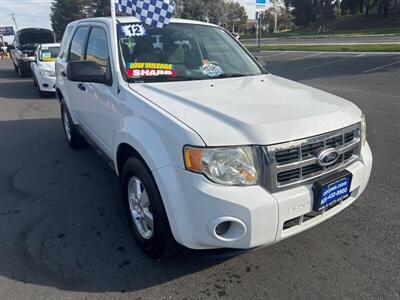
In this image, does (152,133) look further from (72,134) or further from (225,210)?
(72,134)

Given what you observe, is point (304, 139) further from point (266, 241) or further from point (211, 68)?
point (211, 68)

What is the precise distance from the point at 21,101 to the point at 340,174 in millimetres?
10059

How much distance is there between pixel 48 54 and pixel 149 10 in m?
9.25

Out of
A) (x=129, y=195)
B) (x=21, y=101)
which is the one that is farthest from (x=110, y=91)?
(x=21, y=101)

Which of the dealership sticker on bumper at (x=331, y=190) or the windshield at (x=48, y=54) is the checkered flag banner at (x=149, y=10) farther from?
the windshield at (x=48, y=54)

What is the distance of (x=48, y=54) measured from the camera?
1129cm

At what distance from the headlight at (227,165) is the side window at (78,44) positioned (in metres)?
2.88

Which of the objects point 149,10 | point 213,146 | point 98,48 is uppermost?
point 149,10

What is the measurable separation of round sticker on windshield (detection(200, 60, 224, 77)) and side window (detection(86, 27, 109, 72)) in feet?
3.10

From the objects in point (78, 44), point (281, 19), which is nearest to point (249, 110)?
point (78, 44)

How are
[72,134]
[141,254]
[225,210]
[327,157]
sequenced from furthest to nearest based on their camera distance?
1. [72,134]
2. [141,254]
3. [327,157]
4. [225,210]

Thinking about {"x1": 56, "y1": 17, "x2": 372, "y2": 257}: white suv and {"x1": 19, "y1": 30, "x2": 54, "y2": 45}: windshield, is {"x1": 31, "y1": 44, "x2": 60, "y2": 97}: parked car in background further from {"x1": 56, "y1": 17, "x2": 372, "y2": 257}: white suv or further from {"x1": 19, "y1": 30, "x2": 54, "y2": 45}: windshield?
{"x1": 56, "y1": 17, "x2": 372, "y2": 257}: white suv

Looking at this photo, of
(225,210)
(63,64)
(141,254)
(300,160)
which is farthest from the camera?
(63,64)

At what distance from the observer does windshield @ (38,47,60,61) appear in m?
11.1
